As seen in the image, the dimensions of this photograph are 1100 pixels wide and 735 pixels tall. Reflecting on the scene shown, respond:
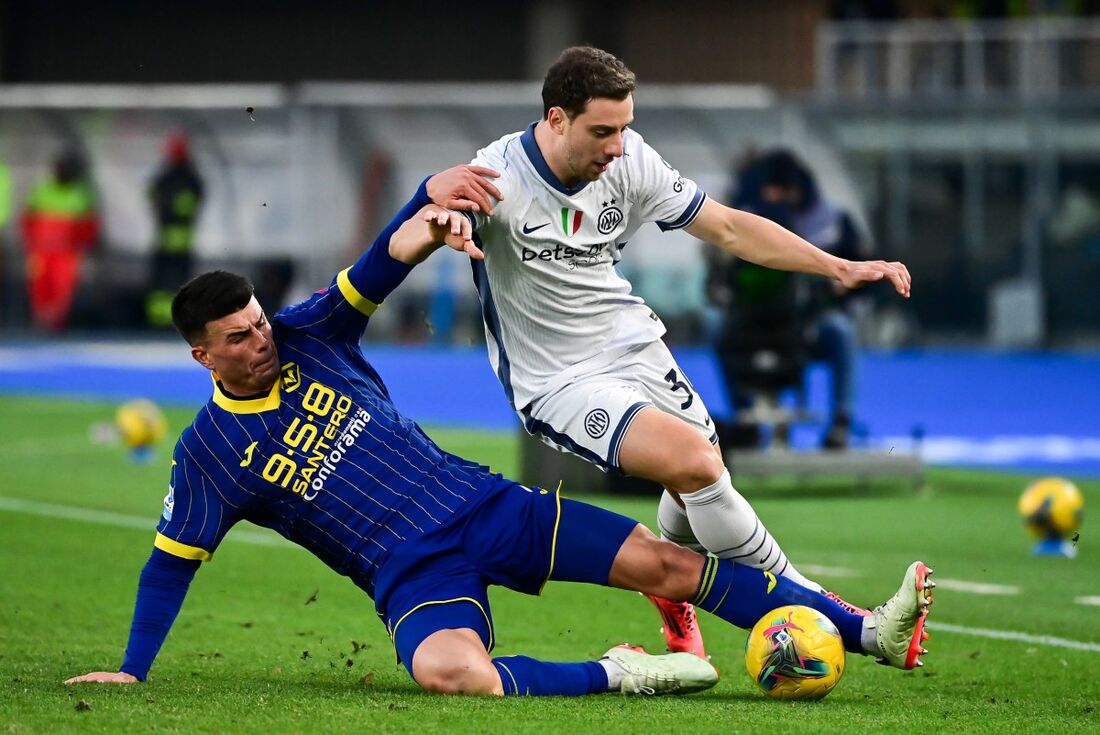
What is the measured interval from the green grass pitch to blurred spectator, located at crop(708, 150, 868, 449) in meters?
0.80

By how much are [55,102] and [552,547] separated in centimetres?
2072

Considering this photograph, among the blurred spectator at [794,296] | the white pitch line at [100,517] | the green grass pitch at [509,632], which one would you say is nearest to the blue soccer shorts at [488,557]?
the green grass pitch at [509,632]

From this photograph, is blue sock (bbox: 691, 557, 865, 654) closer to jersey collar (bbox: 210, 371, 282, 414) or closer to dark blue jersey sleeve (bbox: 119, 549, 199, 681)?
jersey collar (bbox: 210, 371, 282, 414)

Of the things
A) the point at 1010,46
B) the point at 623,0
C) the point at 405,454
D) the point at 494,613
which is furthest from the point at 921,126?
the point at 405,454

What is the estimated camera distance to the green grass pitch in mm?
5008

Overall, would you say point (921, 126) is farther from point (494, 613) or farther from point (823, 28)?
point (494, 613)

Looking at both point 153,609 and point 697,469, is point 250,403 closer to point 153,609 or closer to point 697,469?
point 153,609

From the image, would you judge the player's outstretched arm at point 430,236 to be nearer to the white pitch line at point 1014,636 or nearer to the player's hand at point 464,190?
the player's hand at point 464,190

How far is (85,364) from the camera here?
76.6 ft

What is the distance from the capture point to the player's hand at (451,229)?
537 cm

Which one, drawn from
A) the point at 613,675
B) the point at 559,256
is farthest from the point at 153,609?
the point at 559,256

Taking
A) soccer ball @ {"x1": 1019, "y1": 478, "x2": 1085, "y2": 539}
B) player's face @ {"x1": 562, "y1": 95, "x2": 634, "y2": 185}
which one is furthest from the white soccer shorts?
soccer ball @ {"x1": 1019, "y1": 478, "x2": 1085, "y2": 539}

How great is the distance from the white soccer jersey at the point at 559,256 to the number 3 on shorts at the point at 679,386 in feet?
0.48

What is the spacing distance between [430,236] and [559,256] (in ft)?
1.82
